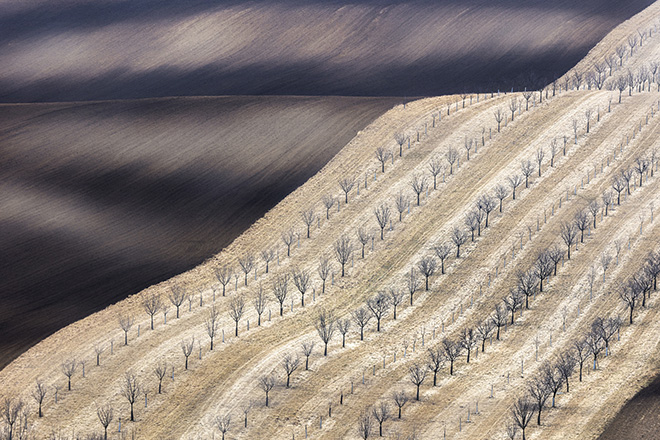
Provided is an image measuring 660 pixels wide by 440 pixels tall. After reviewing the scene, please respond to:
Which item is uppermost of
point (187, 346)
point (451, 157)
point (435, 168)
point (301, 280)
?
point (451, 157)

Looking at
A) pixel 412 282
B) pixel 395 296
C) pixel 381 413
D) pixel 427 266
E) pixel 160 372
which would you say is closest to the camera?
pixel 381 413

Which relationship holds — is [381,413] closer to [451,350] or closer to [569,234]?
[451,350]

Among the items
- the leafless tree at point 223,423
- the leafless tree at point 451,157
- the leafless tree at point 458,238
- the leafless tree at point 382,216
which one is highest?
the leafless tree at point 451,157

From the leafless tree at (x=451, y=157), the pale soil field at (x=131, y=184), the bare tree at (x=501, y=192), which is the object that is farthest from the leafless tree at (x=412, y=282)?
the pale soil field at (x=131, y=184)

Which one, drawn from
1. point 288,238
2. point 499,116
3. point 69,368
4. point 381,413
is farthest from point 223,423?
point 499,116

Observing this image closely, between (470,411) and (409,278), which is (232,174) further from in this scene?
(470,411)

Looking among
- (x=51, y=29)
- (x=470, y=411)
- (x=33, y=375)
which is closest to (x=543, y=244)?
(x=470, y=411)

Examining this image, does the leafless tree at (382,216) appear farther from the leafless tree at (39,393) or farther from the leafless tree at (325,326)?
the leafless tree at (39,393)
